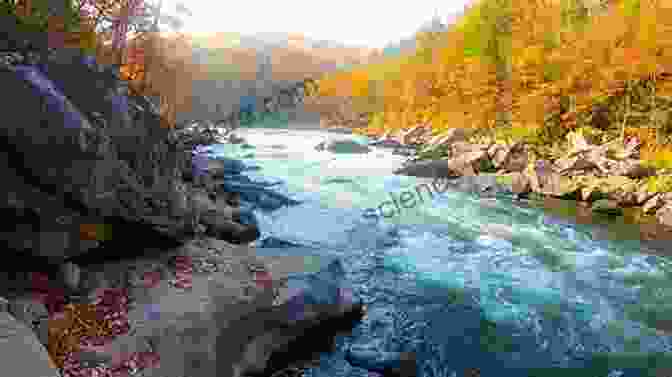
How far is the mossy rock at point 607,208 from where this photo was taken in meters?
17.4

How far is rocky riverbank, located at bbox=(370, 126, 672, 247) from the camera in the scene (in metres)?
17.2

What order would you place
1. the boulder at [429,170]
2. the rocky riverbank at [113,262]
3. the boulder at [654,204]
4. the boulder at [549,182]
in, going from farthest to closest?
the boulder at [429,170], the boulder at [549,182], the boulder at [654,204], the rocky riverbank at [113,262]

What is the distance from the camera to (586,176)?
20875mm

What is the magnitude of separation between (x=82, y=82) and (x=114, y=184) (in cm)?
186

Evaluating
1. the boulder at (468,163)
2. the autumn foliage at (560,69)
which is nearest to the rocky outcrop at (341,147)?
the autumn foliage at (560,69)

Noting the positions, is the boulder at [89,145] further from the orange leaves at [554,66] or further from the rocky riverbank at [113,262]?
the orange leaves at [554,66]

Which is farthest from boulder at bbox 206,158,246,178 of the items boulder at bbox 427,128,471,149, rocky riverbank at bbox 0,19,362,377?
boulder at bbox 427,128,471,149

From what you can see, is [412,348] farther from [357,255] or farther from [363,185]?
[363,185]

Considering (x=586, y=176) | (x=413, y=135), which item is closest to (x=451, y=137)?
(x=586, y=176)

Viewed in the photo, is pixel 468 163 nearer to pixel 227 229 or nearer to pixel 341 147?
pixel 341 147

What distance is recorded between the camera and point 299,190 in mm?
21172

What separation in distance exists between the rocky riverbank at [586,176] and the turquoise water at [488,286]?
84.1 inches

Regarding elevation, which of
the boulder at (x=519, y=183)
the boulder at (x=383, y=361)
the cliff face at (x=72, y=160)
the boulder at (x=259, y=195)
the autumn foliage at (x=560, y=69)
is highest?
the autumn foliage at (x=560, y=69)

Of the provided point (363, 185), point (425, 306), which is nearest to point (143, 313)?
point (425, 306)
